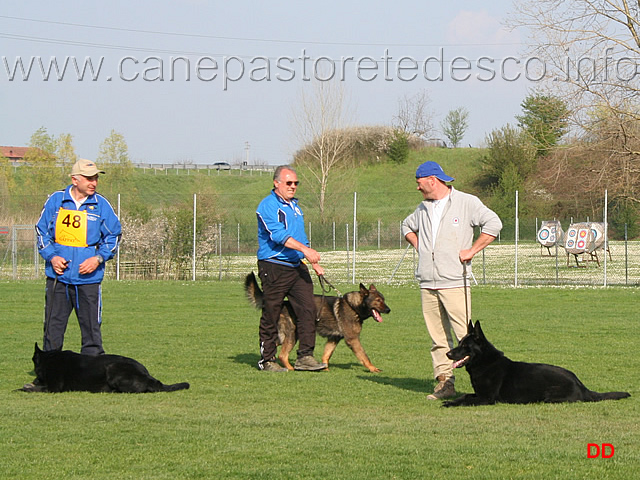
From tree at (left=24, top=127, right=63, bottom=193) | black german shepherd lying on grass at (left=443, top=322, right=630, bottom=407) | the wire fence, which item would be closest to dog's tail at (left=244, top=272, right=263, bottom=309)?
black german shepherd lying on grass at (left=443, top=322, right=630, bottom=407)

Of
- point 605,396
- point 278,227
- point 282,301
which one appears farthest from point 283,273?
point 605,396

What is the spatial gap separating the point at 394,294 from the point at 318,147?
35458 millimetres

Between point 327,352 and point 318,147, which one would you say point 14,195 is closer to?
point 318,147

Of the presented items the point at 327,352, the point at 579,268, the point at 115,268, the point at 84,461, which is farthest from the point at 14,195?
the point at 84,461

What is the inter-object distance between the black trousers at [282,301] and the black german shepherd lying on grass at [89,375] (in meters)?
1.69

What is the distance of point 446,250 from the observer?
6.82 m

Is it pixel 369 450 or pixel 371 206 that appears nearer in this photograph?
pixel 369 450

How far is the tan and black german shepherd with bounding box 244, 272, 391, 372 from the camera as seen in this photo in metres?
8.64

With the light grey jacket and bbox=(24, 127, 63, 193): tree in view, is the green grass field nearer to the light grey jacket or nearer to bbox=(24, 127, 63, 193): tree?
the light grey jacket

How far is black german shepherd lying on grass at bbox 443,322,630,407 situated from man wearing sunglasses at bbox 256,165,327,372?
7.38 feet

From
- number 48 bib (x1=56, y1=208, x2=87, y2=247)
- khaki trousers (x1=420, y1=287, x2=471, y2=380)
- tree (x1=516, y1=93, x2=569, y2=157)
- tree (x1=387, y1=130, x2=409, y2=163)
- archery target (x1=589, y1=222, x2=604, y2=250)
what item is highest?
tree (x1=387, y1=130, x2=409, y2=163)

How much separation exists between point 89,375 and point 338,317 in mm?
2781

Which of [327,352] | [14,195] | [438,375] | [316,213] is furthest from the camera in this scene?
[316,213]

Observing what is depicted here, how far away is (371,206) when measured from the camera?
190ft
